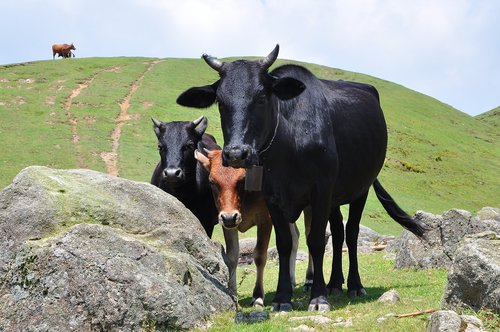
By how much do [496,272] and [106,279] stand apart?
177 inches

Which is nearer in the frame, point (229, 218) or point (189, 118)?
point (229, 218)

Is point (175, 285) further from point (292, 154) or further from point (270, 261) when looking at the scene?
point (270, 261)

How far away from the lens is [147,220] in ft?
Answer: 30.2

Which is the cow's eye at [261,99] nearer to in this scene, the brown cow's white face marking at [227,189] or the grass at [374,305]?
the brown cow's white face marking at [227,189]

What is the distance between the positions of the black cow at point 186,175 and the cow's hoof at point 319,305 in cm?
353

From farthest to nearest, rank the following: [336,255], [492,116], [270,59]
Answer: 1. [492,116]
2. [336,255]
3. [270,59]

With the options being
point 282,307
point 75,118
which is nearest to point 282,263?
point 282,307

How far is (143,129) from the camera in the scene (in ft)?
180

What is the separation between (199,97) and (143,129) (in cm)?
4620

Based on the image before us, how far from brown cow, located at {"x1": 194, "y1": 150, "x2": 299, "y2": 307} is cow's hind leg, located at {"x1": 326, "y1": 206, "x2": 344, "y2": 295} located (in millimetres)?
1464

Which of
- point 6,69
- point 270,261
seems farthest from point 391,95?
point 270,261

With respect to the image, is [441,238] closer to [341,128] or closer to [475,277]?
[341,128]

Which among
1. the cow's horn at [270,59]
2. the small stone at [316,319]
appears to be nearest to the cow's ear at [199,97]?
the cow's horn at [270,59]

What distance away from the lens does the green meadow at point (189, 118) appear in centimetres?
1484
